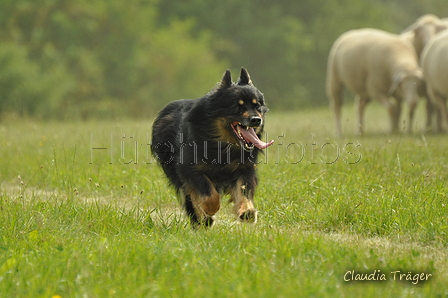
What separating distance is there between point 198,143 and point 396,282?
217cm

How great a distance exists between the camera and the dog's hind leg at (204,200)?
15.7 ft

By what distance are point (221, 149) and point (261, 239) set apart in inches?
40.6

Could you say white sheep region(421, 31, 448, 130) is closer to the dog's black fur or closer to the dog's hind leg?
the dog's black fur

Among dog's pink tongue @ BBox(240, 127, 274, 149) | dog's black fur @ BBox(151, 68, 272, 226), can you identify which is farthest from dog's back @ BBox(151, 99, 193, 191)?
dog's pink tongue @ BBox(240, 127, 274, 149)

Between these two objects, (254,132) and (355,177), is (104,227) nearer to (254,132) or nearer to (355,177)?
(254,132)

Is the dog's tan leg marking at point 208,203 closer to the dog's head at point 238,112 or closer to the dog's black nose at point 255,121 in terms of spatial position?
the dog's head at point 238,112

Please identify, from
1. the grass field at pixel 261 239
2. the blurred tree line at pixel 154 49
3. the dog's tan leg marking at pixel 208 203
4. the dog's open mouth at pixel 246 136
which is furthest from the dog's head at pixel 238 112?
the blurred tree line at pixel 154 49

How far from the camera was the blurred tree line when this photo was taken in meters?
20.1

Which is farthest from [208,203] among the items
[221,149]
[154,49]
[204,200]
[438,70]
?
[154,49]

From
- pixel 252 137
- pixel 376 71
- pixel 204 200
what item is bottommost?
pixel 204 200

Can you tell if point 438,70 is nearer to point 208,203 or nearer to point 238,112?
A: point 238,112

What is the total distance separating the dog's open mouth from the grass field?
676mm

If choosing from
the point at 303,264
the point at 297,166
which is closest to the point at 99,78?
the point at 297,166

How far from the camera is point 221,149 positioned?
4.95 m
